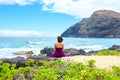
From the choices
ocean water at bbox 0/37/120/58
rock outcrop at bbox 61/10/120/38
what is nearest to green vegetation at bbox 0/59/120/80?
ocean water at bbox 0/37/120/58

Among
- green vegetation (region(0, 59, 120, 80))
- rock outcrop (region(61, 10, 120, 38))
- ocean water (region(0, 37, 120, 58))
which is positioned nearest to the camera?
green vegetation (region(0, 59, 120, 80))

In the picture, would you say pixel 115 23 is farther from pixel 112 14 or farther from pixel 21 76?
pixel 21 76

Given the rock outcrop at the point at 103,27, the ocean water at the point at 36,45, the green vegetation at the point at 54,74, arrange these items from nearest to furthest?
the green vegetation at the point at 54,74
the ocean water at the point at 36,45
the rock outcrop at the point at 103,27

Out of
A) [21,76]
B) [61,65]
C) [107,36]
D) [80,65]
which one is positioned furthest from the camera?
[107,36]

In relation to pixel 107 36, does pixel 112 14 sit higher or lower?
higher

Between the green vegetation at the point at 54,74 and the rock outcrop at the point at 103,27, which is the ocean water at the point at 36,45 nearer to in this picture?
the green vegetation at the point at 54,74

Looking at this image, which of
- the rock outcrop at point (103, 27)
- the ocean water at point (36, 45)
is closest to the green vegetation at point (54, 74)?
the ocean water at point (36, 45)

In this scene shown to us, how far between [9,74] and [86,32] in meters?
186

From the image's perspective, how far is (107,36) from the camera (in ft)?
576

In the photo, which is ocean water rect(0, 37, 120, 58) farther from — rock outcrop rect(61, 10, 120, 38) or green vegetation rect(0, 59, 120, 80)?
rock outcrop rect(61, 10, 120, 38)

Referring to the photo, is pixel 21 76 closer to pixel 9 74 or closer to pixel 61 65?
pixel 9 74

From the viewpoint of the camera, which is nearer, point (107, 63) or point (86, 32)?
point (107, 63)

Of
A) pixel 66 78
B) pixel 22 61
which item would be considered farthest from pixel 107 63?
pixel 66 78

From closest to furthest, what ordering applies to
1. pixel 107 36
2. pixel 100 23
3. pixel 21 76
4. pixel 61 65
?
pixel 21 76
pixel 61 65
pixel 107 36
pixel 100 23
